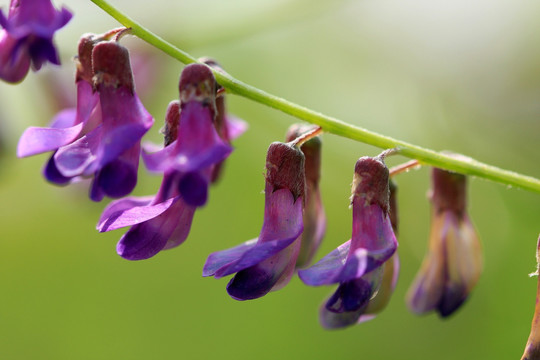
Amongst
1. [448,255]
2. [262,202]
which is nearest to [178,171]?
[448,255]

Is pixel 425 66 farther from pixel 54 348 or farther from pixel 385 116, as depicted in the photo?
pixel 54 348

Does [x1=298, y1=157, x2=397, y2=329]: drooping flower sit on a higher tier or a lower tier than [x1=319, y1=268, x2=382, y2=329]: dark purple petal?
higher

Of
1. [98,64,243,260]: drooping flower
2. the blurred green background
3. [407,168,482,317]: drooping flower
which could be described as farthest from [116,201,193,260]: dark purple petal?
the blurred green background

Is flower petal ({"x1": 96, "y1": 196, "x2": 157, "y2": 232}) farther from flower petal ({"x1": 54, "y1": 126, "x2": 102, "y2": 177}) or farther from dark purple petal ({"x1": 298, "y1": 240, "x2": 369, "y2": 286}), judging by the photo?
dark purple petal ({"x1": 298, "y1": 240, "x2": 369, "y2": 286})

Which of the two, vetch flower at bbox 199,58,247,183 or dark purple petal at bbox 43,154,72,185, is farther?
vetch flower at bbox 199,58,247,183

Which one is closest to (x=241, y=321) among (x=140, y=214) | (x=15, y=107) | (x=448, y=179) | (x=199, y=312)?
(x=199, y=312)
